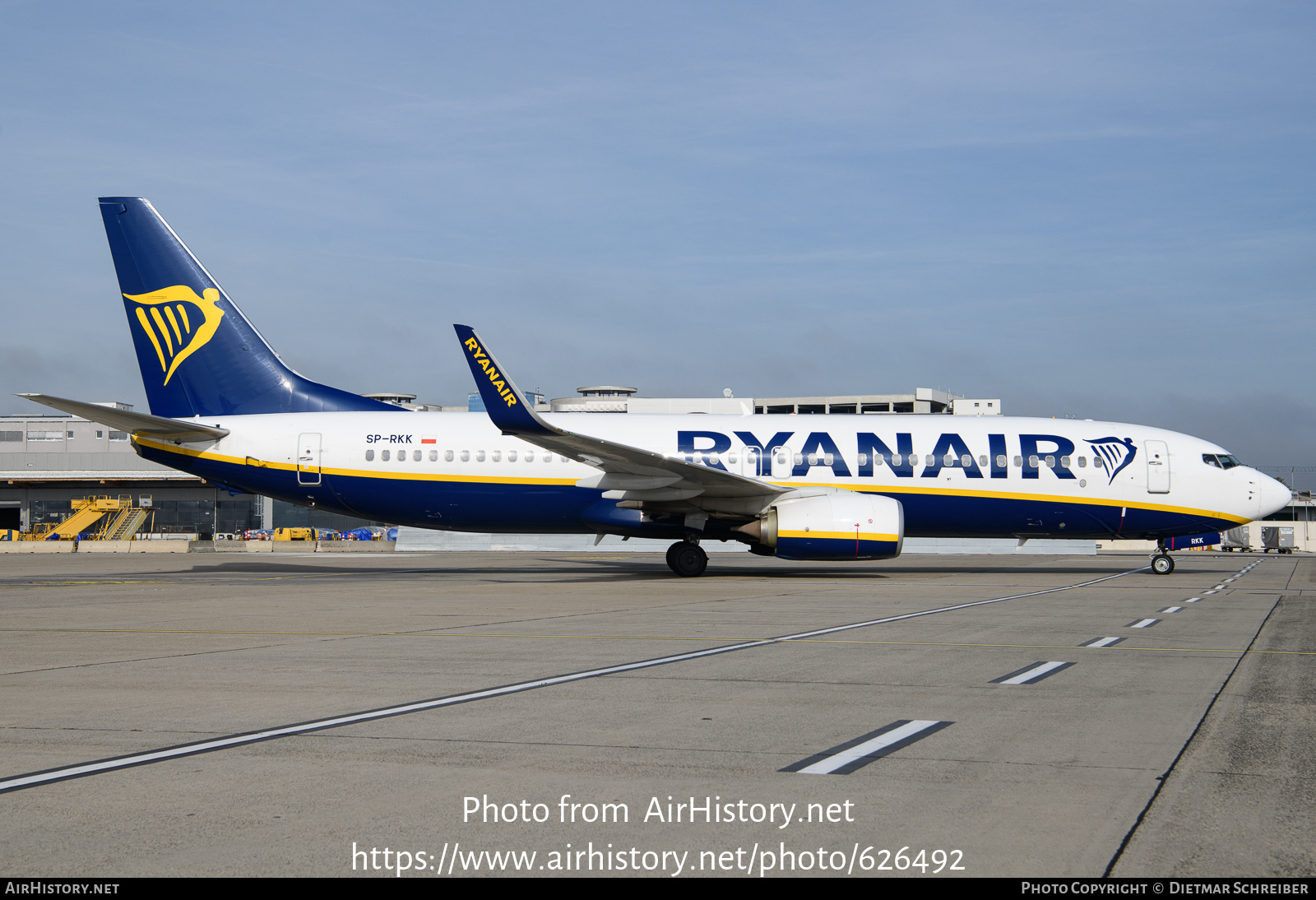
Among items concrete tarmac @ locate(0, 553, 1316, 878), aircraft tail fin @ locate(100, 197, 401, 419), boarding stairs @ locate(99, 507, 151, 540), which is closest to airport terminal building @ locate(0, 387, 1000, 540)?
boarding stairs @ locate(99, 507, 151, 540)

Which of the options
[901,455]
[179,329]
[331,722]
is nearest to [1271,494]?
[901,455]

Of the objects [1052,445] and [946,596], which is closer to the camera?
[946,596]

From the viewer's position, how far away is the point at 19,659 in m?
10.1

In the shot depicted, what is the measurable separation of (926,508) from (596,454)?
330 inches

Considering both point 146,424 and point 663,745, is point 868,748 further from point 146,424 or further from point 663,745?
point 146,424

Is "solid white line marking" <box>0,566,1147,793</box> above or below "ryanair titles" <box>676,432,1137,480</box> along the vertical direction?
below

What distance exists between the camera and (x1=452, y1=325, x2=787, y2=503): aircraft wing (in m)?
22.0

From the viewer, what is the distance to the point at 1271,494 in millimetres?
26703

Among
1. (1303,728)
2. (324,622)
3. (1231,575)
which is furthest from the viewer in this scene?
(1231,575)

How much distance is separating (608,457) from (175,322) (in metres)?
12.1

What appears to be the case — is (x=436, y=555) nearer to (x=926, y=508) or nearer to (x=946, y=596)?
(x=926, y=508)

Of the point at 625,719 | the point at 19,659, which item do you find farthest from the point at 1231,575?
the point at 19,659

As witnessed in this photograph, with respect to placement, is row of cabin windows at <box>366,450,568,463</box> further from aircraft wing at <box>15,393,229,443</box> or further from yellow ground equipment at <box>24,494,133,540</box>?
yellow ground equipment at <box>24,494,133,540</box>
